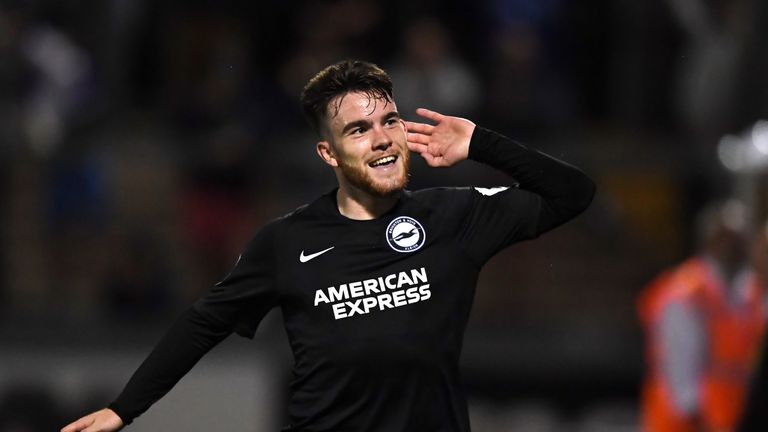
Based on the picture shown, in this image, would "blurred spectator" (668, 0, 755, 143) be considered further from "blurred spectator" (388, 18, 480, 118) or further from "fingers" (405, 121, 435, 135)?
"fingers" (405, 121, 435, 135)

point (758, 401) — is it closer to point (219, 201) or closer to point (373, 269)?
point (373, 269)

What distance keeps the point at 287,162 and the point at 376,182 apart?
639 centimetres

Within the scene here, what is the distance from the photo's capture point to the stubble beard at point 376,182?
5.09 metres

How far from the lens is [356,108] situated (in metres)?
5.15

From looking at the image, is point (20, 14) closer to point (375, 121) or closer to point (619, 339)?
point (619, 339)

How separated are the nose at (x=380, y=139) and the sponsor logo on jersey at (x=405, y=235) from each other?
27 centimetres

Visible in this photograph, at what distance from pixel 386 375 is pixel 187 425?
5.64 meters

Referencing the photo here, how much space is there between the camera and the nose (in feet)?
16.7

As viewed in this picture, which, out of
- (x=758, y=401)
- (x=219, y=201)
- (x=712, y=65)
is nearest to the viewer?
(x=758, y=401)

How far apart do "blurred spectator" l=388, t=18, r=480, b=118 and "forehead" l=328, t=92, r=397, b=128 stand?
235 inches

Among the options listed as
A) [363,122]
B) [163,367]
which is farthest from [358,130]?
[163,367]

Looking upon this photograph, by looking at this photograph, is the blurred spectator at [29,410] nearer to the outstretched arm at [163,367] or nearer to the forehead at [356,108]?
the outstretched arm at [163,367]

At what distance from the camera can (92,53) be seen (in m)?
12.2

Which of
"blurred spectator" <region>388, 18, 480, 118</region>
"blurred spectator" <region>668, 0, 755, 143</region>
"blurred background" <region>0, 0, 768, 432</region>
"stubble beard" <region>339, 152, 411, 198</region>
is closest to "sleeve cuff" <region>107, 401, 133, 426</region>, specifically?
"stubble beard" <region>339, 152, 411, 198</region>
